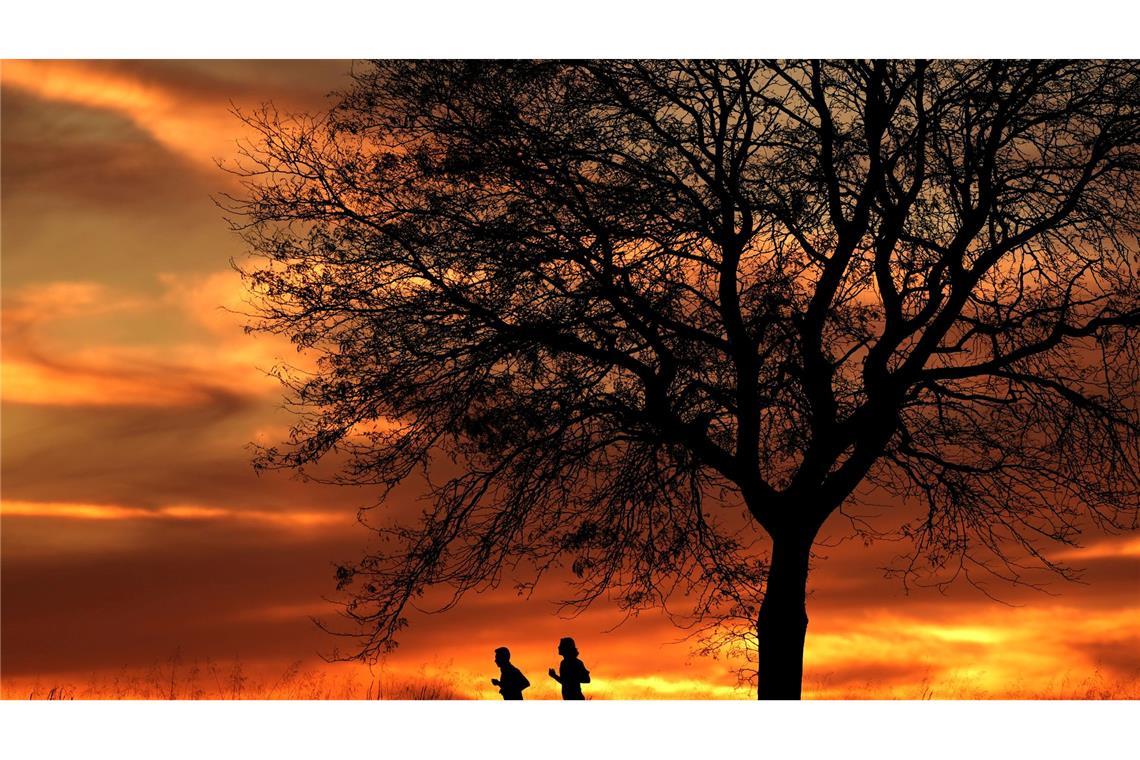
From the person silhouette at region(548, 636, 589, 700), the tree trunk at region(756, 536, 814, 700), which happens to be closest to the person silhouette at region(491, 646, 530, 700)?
the person silhouette at region(548, 636, 589, 700)

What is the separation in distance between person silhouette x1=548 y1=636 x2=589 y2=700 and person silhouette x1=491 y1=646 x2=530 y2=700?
31cm

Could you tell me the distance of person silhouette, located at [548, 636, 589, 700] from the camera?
1007 centimetres

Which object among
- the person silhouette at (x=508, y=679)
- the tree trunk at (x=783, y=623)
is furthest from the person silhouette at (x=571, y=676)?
the tree trunk at (x=783, y=623)

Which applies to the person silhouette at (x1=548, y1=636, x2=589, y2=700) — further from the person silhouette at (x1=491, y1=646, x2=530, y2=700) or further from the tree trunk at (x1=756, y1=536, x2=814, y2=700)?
the tree trunk at (x1=756, y1=536, x2=814, y2=700)

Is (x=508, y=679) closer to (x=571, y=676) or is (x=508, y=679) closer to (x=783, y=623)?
(x=571, y=676)

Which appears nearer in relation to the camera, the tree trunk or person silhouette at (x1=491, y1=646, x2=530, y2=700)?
person silhouette at (x1=491, y1=646, x2=530, y2=700)

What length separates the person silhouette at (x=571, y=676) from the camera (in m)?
10.1

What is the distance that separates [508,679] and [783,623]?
278 centimetres

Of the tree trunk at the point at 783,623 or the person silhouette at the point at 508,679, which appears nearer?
the person silhouette at the point at 508,679

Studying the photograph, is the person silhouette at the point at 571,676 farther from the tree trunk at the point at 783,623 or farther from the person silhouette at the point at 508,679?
the tree trunk at the point at 783,623

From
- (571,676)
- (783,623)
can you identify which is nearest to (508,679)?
(571,676)

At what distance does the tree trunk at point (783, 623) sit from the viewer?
1081 centimetres

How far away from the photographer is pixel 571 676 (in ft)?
33.1

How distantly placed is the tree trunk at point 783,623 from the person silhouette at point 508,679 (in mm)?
2410
